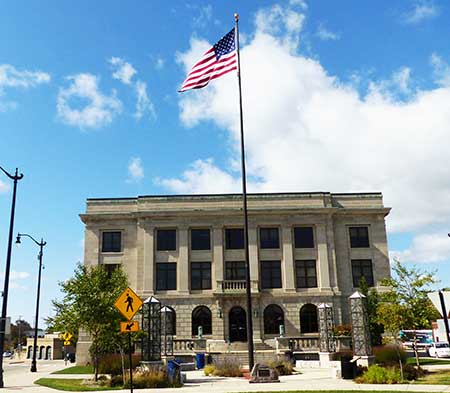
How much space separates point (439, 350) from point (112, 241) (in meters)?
29.5

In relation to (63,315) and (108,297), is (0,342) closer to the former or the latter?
(63,315)

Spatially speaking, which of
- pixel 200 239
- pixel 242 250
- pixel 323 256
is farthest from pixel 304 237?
pixel 200 239

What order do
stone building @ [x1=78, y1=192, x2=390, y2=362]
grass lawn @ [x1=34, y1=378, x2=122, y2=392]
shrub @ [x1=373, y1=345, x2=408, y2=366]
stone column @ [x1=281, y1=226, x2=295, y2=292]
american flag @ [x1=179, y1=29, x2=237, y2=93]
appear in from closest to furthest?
grass lawn @ [x1=34, y1=378, x2=122, y2=392] < shrub @ [x1=373, y1=345, x2=408, y2=366] < american flag @ [x1=179, y1=29, x2=237, y2=93] < stone building @ [x1=78, y1=192, x2=390, y2=362] < stone column @ [x1=281, y1=226, x2=295, y2=292]

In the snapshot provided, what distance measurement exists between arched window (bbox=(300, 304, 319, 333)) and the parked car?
31.2 ft

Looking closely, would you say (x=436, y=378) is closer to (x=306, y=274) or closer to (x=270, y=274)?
(x=306, y=274)

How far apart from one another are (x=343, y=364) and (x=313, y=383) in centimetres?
212

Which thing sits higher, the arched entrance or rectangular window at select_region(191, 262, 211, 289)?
rectangular window at select_region(191, 262, 211, 289)

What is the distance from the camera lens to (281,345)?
39.8 m

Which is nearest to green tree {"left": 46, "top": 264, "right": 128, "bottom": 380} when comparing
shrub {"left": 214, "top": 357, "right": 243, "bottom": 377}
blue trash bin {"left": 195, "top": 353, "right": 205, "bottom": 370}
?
shrub {"left": 214, "top": 357, "right": 243, "bottom": 377}

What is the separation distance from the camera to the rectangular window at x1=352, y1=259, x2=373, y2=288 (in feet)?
150

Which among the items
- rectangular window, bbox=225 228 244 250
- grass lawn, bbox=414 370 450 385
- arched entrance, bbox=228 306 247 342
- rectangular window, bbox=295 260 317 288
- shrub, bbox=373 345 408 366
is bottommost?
grass lawn, bbox=414 370 450 385

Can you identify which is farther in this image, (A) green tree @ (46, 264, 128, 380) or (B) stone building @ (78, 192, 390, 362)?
(B) stone building @ (78, 192, 390, 362)

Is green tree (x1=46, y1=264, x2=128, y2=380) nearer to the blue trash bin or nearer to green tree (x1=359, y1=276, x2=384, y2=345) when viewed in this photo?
the blue trash bin

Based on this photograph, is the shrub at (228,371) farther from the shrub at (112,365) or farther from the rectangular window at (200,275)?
the rectangular window at (200,275)
